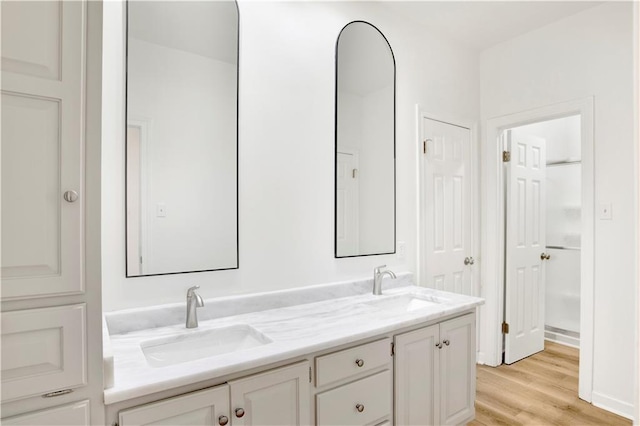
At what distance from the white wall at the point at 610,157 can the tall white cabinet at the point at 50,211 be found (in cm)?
283

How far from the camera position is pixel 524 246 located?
125 inches

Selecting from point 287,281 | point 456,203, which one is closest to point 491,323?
point 456,203

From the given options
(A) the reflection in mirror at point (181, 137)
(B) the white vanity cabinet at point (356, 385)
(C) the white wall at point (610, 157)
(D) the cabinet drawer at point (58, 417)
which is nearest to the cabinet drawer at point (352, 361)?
(B) the white vanity cabinet at point (356, 385)

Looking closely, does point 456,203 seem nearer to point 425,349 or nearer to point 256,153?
point 425,349

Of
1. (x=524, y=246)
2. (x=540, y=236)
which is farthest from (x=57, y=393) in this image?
(x=540, y=236)

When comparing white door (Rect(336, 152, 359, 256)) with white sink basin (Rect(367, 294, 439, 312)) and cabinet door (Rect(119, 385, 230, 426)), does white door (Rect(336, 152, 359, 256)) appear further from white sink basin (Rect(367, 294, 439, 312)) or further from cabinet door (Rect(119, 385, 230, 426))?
cabinet door (Rect(119, 385, 230, 426))

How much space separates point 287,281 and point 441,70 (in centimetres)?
202

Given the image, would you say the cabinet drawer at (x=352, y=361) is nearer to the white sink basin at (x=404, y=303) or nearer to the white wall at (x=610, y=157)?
the white sink basin at (x=404, y=303)

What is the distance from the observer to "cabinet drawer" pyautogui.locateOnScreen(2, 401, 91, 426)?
882 millimetres

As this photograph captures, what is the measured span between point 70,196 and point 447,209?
2.46 meters

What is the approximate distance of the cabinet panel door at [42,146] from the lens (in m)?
0.87

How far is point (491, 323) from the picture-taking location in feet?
9.75

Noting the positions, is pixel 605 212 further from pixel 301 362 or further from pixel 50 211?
pixel 50 211

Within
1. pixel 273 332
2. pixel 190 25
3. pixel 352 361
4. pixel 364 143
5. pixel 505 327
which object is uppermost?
pixel 190 25
